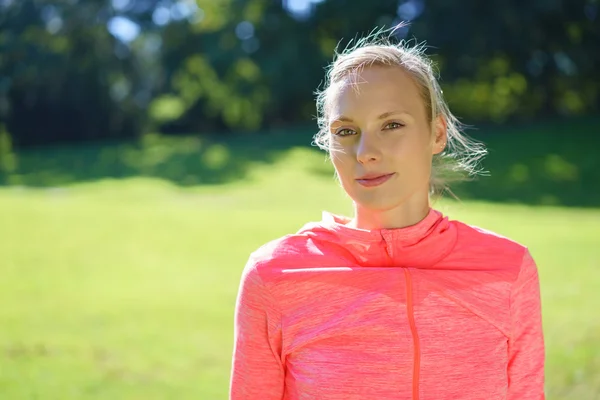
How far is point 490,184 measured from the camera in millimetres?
12180

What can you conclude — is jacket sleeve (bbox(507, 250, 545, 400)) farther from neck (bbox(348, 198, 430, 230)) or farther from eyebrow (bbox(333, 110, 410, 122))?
eyebrow (bbox(333, 110, 410, 122))

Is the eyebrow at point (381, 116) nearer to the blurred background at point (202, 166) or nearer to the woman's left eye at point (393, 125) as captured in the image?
the woman's left eye at point (393, 125)

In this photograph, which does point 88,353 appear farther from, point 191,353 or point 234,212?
point 234,212

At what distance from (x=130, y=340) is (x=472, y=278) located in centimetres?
312

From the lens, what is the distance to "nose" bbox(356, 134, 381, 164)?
1.47m

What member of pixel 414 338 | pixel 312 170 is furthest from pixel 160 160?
pixel 414 338

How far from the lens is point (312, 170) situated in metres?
13.4

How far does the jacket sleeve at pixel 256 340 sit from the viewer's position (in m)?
1.45

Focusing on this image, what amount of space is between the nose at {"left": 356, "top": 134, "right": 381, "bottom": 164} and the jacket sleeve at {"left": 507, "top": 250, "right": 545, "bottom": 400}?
411mm

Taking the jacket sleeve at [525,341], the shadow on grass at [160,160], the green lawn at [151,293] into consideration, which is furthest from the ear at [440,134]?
the shadow on grass at [160,160]

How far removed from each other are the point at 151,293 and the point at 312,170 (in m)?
8.38

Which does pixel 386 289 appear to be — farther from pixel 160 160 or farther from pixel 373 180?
pixel 160 160

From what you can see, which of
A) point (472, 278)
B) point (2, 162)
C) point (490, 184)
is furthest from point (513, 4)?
point (472, 278)

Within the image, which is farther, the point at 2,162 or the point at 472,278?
the point at 2,162
